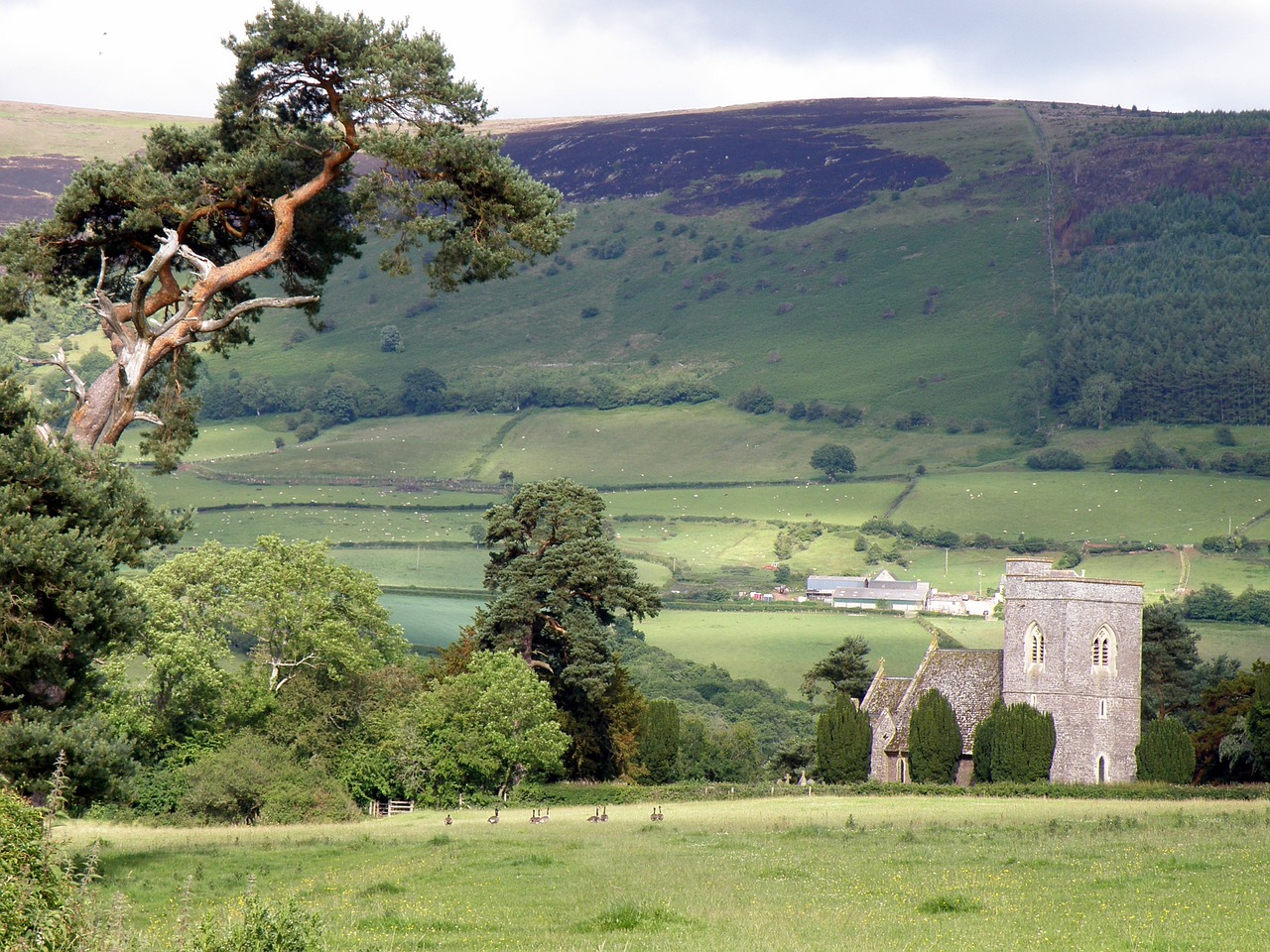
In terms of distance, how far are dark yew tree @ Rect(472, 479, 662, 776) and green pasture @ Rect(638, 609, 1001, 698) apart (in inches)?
2316

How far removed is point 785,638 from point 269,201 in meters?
120

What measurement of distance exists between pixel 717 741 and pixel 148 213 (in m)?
76.7

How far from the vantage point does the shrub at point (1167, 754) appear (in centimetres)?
7125

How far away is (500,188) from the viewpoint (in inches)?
1021

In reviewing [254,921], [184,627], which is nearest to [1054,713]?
[184,627]

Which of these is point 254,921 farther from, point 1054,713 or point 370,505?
point 370,505

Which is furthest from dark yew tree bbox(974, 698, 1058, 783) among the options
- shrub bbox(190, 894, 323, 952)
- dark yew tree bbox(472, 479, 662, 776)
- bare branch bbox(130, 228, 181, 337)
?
shrub bbox(190, 894, 323, 952)

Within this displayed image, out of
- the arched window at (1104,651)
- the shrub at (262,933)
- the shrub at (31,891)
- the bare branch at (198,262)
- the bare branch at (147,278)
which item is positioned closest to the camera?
the shrub at (31,891)

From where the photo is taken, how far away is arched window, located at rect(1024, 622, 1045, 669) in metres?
77.9

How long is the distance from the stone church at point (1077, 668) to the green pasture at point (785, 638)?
152ft

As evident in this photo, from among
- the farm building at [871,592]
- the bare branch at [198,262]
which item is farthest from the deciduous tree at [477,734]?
the farm building at [871,592]

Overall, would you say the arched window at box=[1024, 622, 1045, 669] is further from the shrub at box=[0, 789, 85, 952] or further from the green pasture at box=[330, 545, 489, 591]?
the green pasture at box=[330, 545, 489, 591]

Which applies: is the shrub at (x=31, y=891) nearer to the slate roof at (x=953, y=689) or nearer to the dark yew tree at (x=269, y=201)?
the dark yew tree at (x=269, y=201)

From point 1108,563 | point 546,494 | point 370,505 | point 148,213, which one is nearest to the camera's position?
point 148,213
